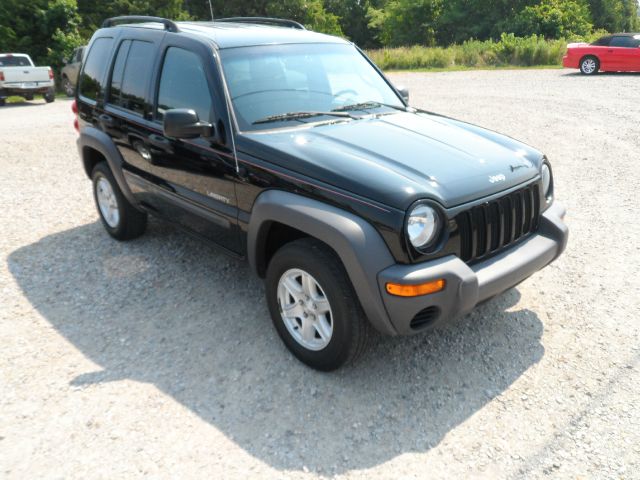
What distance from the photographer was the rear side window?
4281mm

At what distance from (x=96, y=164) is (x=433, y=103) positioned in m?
9.99

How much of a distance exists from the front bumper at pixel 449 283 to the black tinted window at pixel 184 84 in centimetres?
179

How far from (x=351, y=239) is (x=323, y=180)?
1.37 feet

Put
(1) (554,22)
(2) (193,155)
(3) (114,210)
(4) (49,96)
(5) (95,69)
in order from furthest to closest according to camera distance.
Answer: (1) (554,22), (4) (49,96), (3) (114,210), (5) (95,69), (2) (193,155)

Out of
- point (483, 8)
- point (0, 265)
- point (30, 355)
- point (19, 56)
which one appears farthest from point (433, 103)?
point (483, 8)

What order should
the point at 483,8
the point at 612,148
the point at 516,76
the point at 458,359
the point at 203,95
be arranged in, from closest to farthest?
the point at 458,359 → the point at 203,95 → the point at 612,148 → the point at 516,76 → the point at 483,8

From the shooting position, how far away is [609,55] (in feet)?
60.2

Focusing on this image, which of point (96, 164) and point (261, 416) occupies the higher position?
point (96, 164)

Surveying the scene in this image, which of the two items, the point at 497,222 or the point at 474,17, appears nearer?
the point at 497,222

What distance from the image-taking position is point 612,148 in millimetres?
8406

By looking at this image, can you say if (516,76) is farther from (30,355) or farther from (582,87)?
(30,355)

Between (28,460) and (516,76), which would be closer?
(28,460)

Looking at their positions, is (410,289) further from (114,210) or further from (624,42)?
(624,42)

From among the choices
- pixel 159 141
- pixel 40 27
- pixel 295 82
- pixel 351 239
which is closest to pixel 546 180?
pixel 351 239
